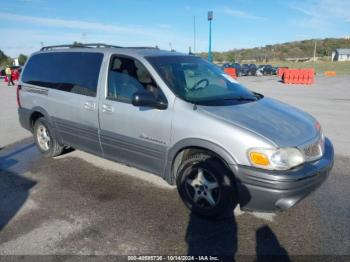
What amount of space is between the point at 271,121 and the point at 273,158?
57cm

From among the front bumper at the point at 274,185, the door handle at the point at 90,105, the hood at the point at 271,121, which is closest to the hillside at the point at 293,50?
the door handle at the point at 90,105

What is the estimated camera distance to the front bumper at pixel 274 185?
2973 mm

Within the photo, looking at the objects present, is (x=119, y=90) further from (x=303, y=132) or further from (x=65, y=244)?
(x=303, y=132)

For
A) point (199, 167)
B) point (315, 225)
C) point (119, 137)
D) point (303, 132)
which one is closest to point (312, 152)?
point (303, 132)

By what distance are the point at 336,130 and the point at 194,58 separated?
4601mm

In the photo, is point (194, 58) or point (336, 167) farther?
point (336, 167)

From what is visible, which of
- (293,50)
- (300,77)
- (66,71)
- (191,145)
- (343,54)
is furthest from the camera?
(293,50)

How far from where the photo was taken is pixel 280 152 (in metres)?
3.01

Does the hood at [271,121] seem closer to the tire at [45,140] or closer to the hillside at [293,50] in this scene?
the tire at [45,140]

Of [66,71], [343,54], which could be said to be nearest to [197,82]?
[66,71]

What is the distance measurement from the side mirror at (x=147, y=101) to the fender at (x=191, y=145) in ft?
1.57

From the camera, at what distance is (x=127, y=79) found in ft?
13.5

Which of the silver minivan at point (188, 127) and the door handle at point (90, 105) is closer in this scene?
the silver minivan at point (188, 127)

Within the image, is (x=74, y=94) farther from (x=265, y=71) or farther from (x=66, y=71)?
(x=265, y=71)
